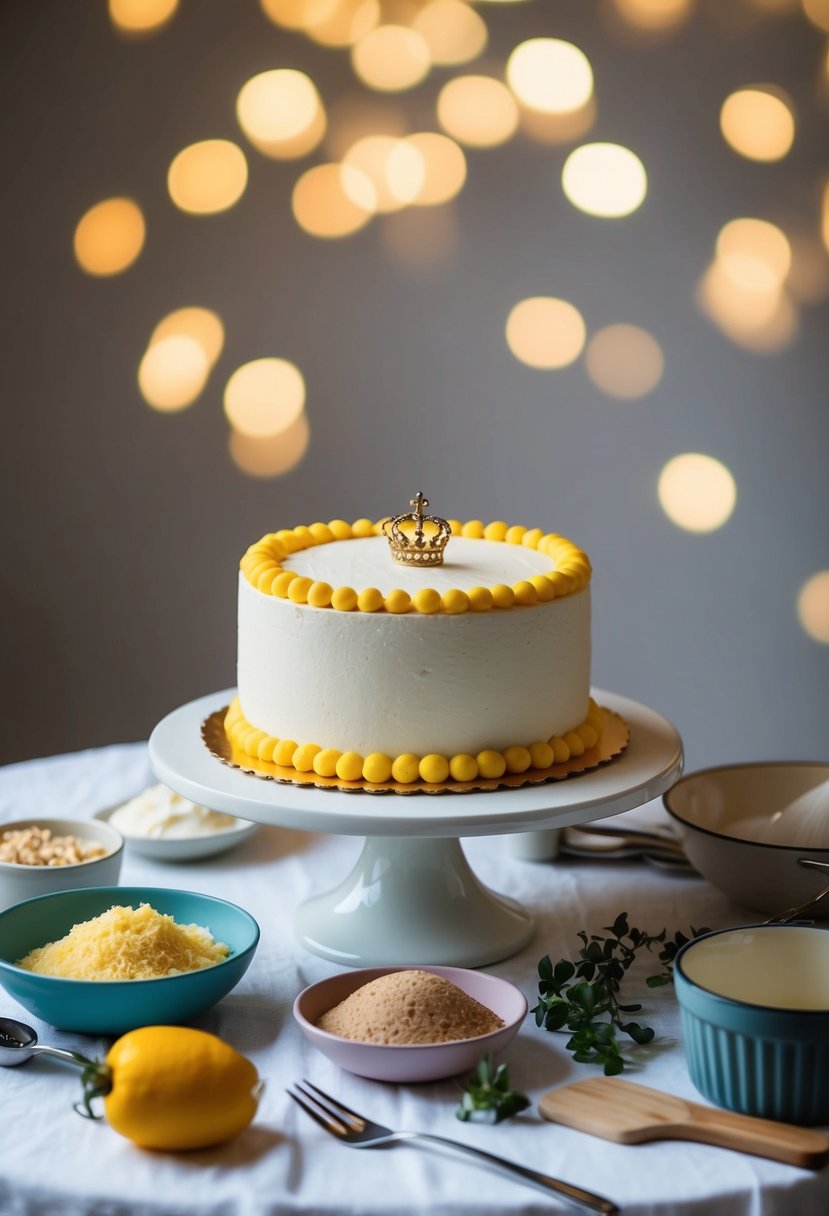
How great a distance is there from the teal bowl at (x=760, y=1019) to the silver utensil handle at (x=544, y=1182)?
6.1 inches

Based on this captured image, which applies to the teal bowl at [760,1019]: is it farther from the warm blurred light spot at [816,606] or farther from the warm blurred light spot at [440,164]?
the warm blurred light spot at [440,164]

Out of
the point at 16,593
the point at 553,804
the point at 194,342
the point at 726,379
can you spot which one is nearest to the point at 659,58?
the point at 726,379

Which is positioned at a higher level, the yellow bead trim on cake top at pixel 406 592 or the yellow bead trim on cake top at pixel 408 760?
the yellow bead trim on cake top at pixel 406 592

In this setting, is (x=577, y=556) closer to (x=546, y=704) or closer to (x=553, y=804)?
(x=546, y=704)

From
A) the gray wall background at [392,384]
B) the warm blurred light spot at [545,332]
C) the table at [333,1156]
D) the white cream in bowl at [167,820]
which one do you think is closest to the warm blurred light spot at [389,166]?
the gray wall background at [392,384]

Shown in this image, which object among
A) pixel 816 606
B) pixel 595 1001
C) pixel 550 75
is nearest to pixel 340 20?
pixel 550 75

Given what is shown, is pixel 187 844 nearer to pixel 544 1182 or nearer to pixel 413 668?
pixel 413 668

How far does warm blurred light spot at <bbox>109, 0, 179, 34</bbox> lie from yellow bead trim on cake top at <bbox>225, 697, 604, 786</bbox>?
1.75m

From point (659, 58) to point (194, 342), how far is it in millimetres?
1091

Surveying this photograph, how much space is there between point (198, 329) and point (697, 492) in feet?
3.58

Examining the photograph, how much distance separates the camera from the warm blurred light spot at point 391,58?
2693 millimetres

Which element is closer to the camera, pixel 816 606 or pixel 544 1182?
pixel 544 1182

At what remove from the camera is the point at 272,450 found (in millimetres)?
2814

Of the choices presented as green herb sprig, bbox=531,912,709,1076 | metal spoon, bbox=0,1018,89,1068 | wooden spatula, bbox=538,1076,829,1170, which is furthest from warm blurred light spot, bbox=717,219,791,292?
metal spoon, bbox=0,1018,89,1068
